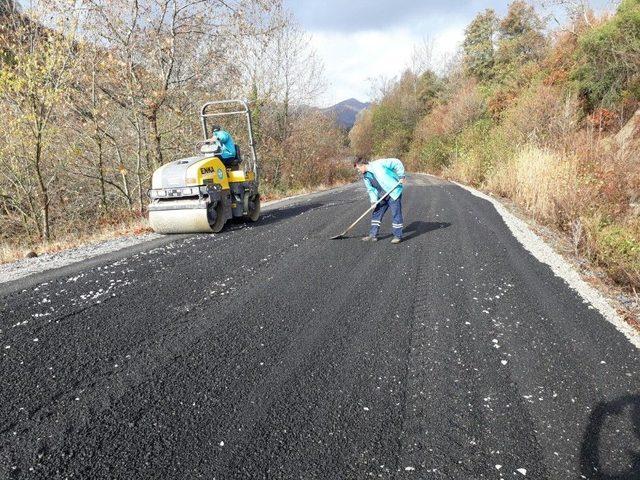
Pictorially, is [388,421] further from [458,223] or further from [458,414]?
[458,223]

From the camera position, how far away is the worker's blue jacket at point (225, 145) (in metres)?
7.02

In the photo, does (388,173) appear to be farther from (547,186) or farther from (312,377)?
(312,377)

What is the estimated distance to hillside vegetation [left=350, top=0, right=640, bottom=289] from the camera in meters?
6.23

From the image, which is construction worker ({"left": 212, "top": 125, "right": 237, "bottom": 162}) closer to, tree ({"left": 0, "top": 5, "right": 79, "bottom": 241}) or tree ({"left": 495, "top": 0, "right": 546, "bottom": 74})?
tree ({"left": 0, "top": 5, "right": 79, "bottom": 241})

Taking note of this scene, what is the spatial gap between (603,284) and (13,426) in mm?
5143

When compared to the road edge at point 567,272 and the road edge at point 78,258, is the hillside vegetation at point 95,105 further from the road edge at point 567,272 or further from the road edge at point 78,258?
the road edge at point 567,272

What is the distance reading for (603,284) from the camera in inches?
163

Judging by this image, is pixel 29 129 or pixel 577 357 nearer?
pixel 577 357

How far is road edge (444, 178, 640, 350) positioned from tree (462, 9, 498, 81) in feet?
90.9

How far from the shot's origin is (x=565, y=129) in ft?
35.3

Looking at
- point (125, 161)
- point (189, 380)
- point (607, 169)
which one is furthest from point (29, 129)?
point (607, 169)

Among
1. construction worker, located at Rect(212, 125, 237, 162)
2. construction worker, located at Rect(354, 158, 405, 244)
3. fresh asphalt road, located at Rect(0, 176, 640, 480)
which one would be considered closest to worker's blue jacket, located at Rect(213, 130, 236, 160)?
construction worker, located at Rect(212, 125, 237, 162)

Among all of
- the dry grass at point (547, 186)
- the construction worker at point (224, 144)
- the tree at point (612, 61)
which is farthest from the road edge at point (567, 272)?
the tree at point (612, 61)

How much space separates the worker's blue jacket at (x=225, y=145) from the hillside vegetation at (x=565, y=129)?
582 centimetres
